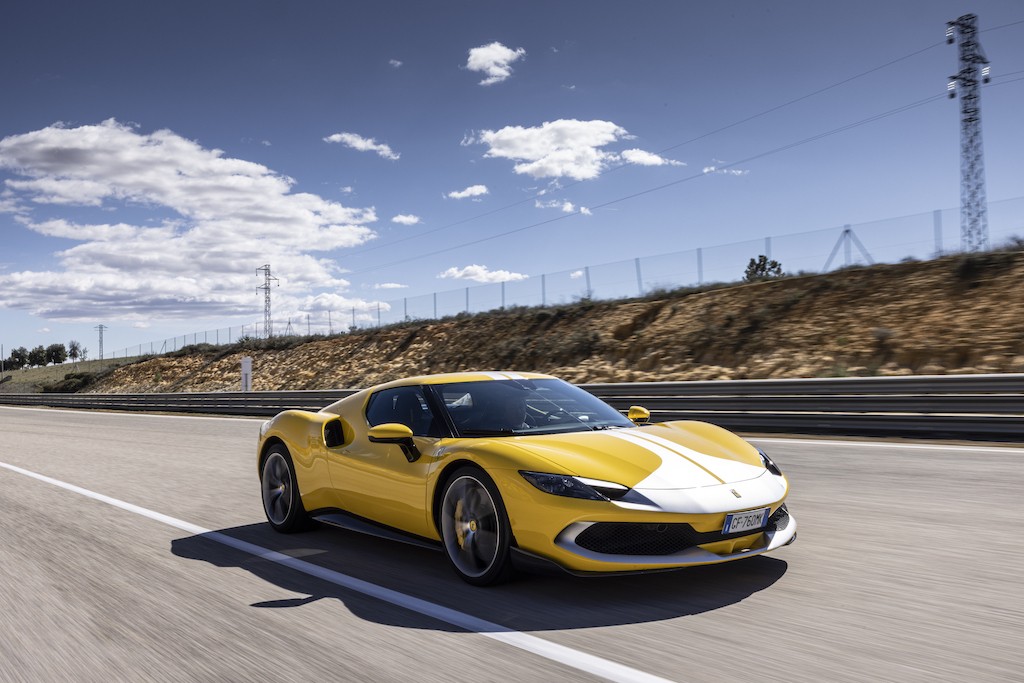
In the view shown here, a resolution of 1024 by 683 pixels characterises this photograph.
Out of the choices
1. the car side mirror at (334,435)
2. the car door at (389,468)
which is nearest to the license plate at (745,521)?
the car door at (389,468)

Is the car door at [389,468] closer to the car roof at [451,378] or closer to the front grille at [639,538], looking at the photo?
the car roof at [451,378]

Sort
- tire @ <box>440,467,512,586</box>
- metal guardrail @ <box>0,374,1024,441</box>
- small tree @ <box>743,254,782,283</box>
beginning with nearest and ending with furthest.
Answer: tire @ <box>440,467,512,586</box> < metal guardrail @ <box>0,374,1024,441</box> < small tree @ <box>743,254,782,283</box>

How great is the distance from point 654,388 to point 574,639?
11.9 m

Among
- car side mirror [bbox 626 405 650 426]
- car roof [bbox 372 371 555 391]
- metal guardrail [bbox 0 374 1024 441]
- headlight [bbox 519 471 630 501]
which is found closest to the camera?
headlight [bbox 519 471 630 501]

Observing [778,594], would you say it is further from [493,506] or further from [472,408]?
[472,408]

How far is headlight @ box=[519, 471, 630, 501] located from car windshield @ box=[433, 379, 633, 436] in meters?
0.78

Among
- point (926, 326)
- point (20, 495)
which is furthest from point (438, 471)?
point (926, 326)

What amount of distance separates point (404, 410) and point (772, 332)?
18761 millimetres

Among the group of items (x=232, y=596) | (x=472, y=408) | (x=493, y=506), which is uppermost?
(x=472, y=408)

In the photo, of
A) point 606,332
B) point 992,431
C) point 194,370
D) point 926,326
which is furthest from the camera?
point 194,370

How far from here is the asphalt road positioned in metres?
3.46

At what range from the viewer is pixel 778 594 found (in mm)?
4297

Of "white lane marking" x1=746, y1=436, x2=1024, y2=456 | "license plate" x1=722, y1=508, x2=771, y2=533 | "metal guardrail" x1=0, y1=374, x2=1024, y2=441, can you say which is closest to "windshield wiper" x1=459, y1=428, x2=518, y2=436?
"license plate" x1=722, y1=508, x2=771, y2=533

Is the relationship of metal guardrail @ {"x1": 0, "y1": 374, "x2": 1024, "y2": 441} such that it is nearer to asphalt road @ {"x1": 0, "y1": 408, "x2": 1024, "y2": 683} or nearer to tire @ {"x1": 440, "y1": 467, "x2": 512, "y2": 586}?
asphalt road @ {"x1": 0, "y1": 408, "x2": 1024, "y2": 683}
